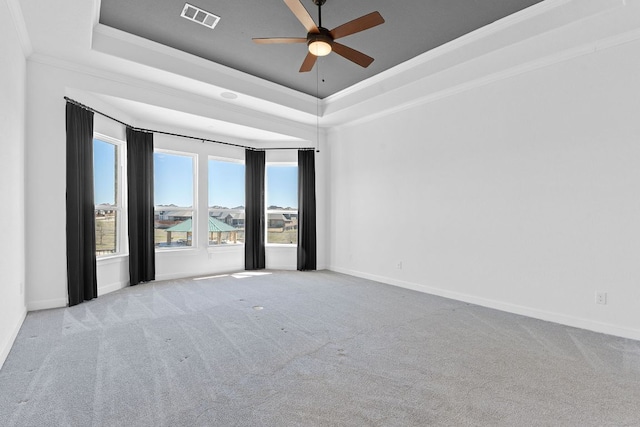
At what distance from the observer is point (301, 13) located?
2545 millimetres

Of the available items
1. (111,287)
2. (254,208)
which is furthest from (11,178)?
(254,208)

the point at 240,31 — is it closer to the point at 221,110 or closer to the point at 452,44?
the point at 221,110

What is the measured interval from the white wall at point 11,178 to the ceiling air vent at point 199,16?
1.41 m

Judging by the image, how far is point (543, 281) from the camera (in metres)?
3.65

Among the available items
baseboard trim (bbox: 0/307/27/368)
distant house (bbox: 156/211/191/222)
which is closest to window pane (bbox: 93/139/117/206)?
distant house (bbox: 156/211/191/222)

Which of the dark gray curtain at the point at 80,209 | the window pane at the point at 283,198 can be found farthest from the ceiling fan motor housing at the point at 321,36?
the window pane at the point at 283,198

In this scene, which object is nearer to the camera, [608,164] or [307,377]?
[307,377]

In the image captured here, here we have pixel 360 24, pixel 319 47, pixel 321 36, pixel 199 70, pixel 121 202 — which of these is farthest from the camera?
pixel 121 202

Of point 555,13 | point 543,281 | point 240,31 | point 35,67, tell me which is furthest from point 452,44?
point 35,67

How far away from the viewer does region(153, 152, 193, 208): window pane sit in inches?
222

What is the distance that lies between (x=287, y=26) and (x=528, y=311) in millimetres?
4232

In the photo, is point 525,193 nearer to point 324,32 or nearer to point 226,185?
point 324,32

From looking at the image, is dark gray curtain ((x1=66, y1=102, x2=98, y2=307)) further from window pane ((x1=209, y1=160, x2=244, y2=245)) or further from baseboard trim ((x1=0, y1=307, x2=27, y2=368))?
window pane ((x1=209, y1=160, x2=244, y2=245))

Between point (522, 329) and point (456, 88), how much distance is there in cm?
312
